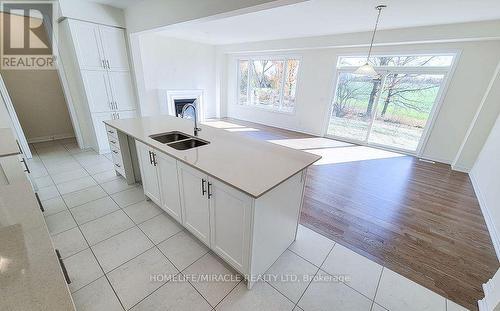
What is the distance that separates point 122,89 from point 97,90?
16.9 inches

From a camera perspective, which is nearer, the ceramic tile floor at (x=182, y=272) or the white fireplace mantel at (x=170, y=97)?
the ceramic tile floor at (x=182, y=272)

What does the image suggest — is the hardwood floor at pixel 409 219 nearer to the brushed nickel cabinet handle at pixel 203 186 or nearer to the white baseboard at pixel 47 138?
the brushed nickel cabinet handle at pixel 203 186

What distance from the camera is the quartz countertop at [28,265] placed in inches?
25.5

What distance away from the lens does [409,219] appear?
2537mm

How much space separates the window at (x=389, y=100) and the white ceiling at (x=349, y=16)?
0.92 meters

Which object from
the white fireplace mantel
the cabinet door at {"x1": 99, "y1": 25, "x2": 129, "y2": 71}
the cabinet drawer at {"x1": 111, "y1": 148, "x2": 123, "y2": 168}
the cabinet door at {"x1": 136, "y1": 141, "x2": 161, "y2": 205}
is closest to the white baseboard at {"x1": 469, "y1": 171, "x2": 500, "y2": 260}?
the cabinet door at {"x1": 136, "y1": 141, "x2": 161, "y2": 205}

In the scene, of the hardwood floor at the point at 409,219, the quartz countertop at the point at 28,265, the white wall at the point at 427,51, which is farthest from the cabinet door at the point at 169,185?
the white wall at the point at 427,51

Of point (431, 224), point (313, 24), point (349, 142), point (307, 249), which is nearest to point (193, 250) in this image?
point (307, 249)

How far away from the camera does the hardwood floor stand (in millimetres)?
1848

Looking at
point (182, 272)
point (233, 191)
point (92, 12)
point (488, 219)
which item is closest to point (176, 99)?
point (92, 12)

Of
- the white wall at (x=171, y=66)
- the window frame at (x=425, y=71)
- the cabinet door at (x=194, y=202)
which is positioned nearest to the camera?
the cabinet door at (x=194, y=202)

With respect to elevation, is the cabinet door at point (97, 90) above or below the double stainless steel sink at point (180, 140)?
above

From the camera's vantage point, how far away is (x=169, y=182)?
1995 millimetres

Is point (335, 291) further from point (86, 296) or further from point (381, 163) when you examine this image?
point (381, 163)
